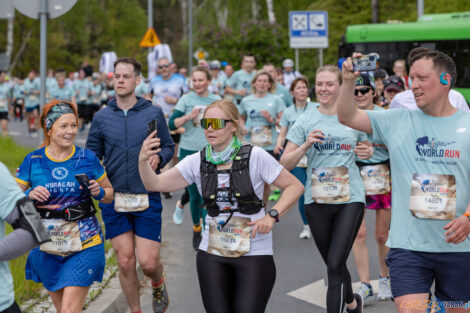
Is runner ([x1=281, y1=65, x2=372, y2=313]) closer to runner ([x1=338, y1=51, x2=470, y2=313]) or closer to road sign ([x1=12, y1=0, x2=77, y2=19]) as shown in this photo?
runner ([x1=338, y1=51, x2=470, y2=313])

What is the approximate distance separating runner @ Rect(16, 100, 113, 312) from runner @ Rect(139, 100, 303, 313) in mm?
581

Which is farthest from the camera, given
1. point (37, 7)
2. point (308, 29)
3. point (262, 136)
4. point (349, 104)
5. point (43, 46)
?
point (308, 29)

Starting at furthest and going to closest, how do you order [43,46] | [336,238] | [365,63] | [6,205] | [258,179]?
[43,46]
[336,238]
[258,179]
[365,63]
[6,205]

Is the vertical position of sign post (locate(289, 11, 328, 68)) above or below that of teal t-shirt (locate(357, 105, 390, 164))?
above

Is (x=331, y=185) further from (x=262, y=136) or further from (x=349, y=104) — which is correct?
(x=262, y=136)

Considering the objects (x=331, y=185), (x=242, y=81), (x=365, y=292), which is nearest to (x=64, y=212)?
(x=331, y=185)

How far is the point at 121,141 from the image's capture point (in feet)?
19.1

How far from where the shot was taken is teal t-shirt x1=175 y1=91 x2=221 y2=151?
8766mm

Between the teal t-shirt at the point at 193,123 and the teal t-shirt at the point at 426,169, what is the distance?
4.66m

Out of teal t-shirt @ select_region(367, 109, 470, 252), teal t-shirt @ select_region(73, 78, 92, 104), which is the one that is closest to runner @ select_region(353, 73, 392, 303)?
teal t-shirt @ select_region(367, 109, 470, 252)

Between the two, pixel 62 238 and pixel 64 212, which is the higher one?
pixel 64 212

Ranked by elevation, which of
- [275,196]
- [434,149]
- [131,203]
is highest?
[434,149]

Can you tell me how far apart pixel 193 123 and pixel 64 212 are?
434 cm

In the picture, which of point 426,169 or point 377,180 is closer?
point 426,169
